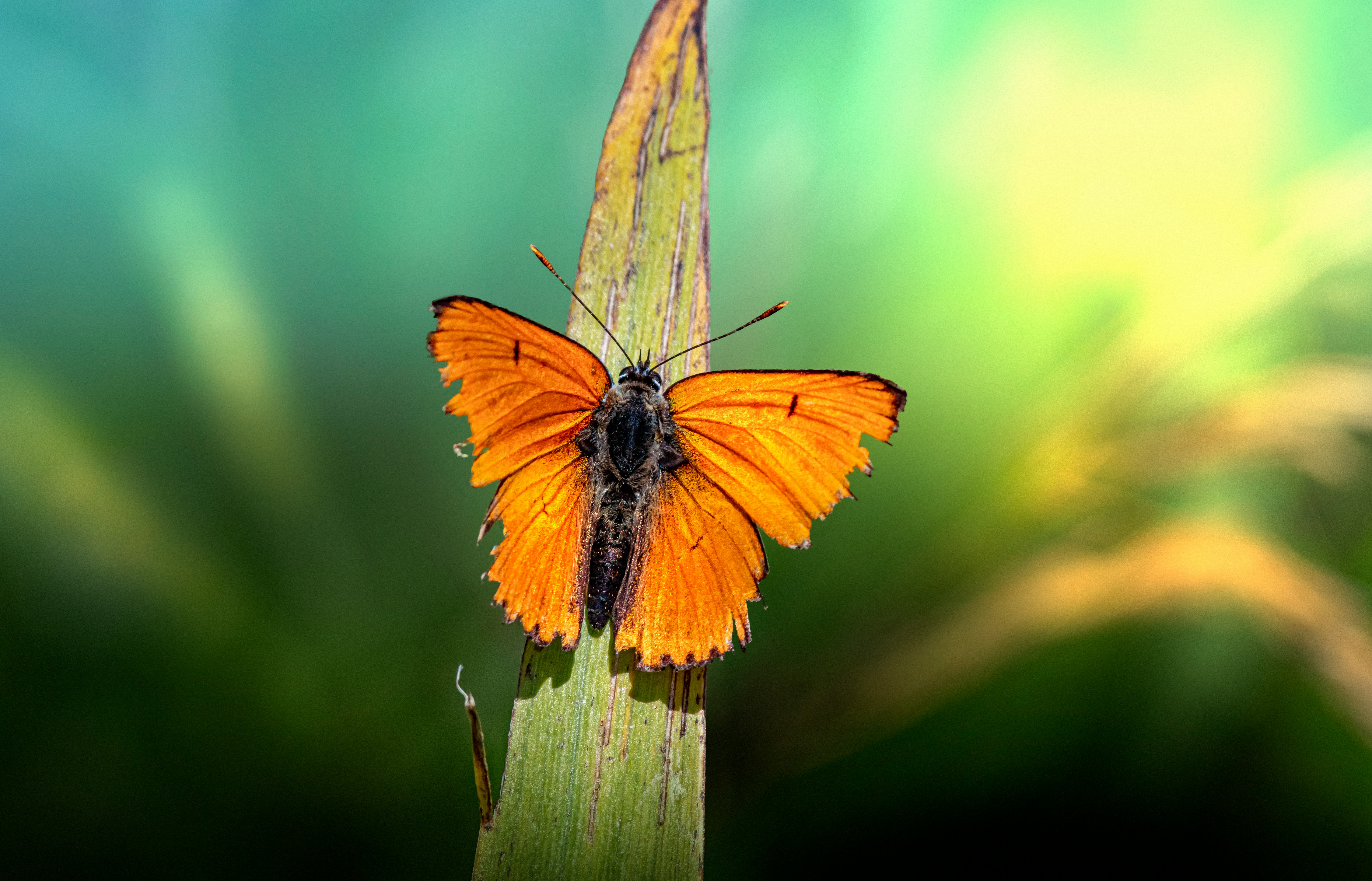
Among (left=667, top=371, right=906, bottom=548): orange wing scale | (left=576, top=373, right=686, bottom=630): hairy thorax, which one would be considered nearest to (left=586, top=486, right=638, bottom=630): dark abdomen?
(left=576, top=373, right=686, bottom=630): hairy thorax

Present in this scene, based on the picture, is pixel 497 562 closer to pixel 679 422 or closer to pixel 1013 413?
pixel 679 422

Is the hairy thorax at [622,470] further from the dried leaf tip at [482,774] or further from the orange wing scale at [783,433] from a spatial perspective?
the dried leaf tip at [482,774]

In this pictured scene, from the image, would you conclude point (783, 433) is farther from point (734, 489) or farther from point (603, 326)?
point (603, 326)

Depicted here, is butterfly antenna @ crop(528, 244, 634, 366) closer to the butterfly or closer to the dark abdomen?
the butterfly

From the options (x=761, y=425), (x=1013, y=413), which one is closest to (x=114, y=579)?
(x=761, y=425)

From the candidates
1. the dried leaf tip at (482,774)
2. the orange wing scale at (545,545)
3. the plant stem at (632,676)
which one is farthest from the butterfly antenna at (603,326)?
the dried leaf tip at (482,774)
